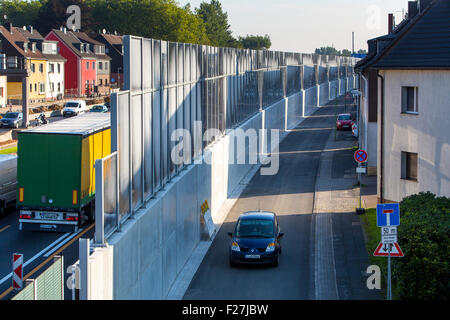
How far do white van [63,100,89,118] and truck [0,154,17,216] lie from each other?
39824 mm

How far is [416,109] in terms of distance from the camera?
24.3m

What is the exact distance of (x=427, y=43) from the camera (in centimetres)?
2422

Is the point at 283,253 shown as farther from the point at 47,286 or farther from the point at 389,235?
the point at 47,286

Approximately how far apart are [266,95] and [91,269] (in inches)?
1483

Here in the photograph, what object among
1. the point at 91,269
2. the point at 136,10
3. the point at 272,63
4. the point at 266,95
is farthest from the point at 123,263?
the point at 136,10

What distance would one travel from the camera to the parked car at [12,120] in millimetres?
58281

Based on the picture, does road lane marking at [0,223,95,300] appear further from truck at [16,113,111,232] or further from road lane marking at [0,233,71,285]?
truck at [16,113,111,232]

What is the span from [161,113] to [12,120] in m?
44.8

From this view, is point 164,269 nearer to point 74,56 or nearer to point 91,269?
point 91,269

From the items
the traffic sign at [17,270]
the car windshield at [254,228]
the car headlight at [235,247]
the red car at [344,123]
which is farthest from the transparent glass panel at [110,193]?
the red car at [344,123]

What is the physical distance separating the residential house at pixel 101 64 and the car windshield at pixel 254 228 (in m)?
82.0

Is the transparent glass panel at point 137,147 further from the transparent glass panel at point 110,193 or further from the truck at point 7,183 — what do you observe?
the truck at point 7,183

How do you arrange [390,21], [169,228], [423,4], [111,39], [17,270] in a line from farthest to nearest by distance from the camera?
1. [111,39]
2. [390,21]
3. [423,4]
4. [169,228]
5. [17,270]

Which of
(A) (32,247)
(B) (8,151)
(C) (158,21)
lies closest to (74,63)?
(C) (158,21)
